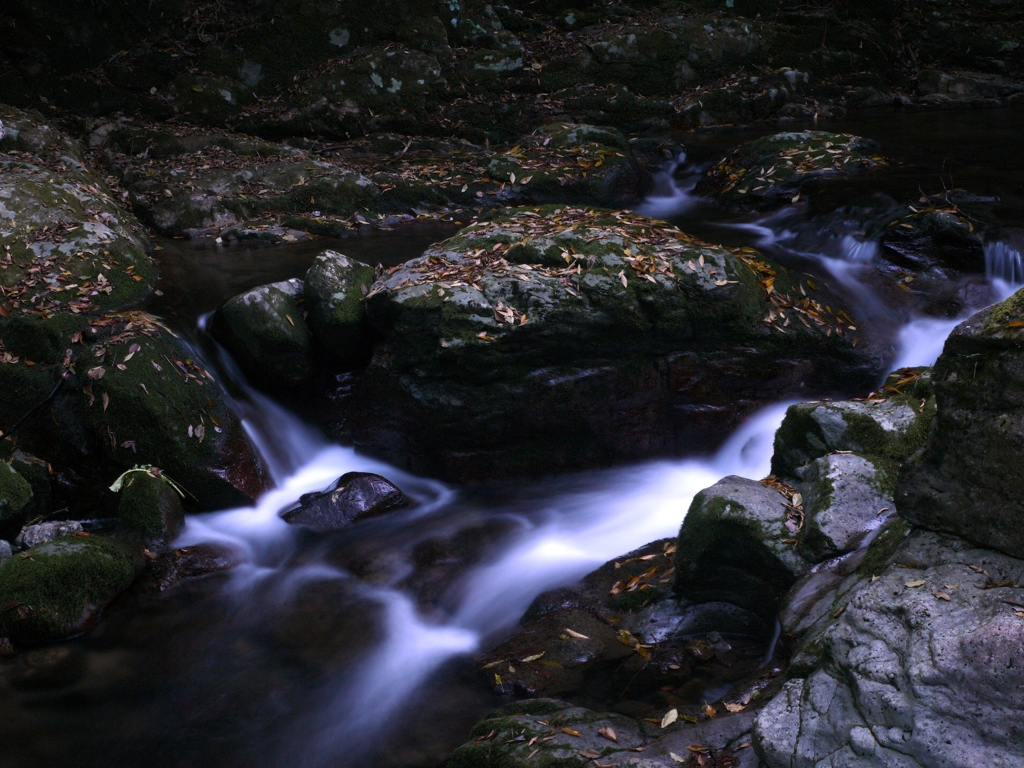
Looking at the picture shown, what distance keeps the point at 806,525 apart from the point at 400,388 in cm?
366

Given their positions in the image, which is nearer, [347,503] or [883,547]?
[883,547]

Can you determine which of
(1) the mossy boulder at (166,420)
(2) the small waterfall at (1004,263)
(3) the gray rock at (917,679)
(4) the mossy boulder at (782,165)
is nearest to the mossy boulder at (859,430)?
(3) the gray rock at (917,679)

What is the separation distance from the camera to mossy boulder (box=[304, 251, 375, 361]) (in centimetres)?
680

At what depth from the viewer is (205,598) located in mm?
5512

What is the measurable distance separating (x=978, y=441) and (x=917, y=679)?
0.80 metres

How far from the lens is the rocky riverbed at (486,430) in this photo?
9.29ft

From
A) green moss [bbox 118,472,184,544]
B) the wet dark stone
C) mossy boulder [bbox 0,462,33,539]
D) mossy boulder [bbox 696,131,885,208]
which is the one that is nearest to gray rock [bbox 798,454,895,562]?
the wet dark stone

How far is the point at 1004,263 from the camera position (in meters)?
7.25

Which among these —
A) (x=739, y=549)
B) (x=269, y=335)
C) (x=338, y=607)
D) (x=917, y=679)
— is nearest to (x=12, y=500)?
(x=269, y=335)

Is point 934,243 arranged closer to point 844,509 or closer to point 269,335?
point 844,509

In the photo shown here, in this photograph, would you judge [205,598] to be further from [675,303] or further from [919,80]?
[919,80]

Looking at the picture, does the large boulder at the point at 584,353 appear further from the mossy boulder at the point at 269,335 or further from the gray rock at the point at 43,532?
A: the gray rock at the point at 43,532

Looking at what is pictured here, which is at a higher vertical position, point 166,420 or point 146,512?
point 166,420

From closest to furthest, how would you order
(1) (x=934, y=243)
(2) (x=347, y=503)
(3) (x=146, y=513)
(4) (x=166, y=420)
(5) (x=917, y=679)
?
1. (5) (x=917, y=679)
2. (3) (x=146, y=513)
3. (4) (x=166, y=420)
4. (2) (x=347, y=503)
5. (1) (x=934, y=243)
